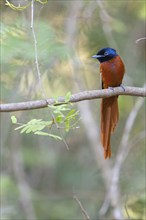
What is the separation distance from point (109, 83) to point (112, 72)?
80 mm

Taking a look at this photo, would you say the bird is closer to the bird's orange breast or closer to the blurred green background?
the bird's orange breast

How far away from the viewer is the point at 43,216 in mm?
5770

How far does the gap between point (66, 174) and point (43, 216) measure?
71 cm

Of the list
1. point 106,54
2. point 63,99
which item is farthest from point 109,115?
point 63,99

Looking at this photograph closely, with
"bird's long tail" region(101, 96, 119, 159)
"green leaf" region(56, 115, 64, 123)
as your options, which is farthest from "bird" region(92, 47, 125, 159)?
"green leaf" region(56, 115, 64, 123)

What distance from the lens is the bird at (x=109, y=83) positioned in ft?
12.6

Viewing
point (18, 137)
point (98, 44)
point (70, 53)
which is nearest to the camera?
point (70, 53)

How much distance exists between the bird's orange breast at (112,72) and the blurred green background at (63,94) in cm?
27

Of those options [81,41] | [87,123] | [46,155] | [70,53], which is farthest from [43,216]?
[70,53]

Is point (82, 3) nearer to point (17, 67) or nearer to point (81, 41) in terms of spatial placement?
point (81, 41)

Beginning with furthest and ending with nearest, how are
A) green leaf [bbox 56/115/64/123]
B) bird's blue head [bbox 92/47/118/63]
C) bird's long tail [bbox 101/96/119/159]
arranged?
1. bird's blue head [bbox 92/47/118/63]
2. bird's long tail [bbox 101/96/119/159]
3. green leaf [bbox 56/115/64/123]

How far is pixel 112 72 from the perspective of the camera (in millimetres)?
3957

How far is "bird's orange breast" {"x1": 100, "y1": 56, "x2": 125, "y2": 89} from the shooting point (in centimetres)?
392

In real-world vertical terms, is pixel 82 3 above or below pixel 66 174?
above
